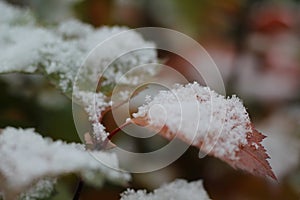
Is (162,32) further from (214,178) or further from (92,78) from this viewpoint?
(92,78)

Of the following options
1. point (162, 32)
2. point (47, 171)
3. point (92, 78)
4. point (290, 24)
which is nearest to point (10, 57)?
point (92, 78)

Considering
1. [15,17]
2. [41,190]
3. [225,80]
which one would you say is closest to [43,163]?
[41,190]

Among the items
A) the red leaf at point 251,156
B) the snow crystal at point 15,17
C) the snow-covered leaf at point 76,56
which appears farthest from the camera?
the snow crystal at point 15,17

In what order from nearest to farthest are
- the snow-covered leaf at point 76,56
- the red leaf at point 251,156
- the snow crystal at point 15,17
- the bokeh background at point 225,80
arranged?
the red leaf at point 251,156
the snow-covered leaf at point 76,56
the snow crystal at point 15,17
the bokeh background at point 225,80

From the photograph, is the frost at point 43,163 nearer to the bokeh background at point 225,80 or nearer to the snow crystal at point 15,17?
the bokeh background at point 225,80

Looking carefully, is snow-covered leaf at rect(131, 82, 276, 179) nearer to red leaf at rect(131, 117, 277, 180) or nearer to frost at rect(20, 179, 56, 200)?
red leaf at rect(131, 117, 277, 180)

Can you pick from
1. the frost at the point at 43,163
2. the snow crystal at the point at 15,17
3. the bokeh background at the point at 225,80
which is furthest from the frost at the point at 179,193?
the snow crystal at the point at 15,17

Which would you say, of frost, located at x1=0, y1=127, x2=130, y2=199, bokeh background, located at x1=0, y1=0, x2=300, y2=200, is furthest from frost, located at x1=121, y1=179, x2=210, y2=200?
bokeh background, located at x1=0, y1=0, x2=300, y2=200
